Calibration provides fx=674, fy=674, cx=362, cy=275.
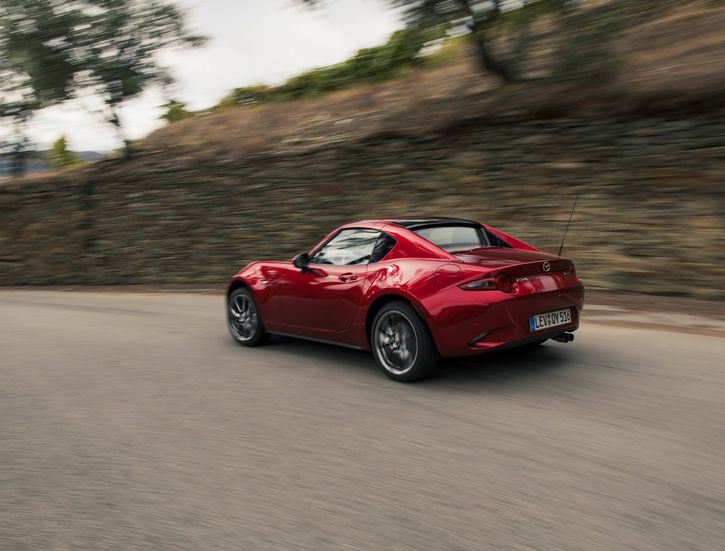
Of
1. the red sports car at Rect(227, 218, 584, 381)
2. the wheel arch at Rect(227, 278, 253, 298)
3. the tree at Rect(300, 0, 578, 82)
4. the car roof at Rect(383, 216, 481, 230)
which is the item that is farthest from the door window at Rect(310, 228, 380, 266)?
the tree at Rect(300, 0, 578, 82)

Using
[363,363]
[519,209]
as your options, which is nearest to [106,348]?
[363,363]

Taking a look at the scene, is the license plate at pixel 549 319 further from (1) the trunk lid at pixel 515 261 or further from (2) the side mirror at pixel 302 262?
(2) the side mirror at pixel 302 262

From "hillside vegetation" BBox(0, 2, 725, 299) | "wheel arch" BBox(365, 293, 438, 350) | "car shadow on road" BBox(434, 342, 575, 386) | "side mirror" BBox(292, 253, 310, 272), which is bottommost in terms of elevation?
"car shadow on road" BBox(434, 342, 575, 386)

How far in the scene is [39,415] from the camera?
5012mm

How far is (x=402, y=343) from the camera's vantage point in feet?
18.0

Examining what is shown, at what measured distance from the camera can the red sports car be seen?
5.05 m

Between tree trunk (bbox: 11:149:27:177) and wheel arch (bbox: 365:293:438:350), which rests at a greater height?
tree trunk (bbox: 11:149:27:177)

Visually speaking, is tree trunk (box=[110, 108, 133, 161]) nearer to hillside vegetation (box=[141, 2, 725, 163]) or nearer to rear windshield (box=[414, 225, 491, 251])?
hillside vegetation (box=[141, 2, 725, 163])

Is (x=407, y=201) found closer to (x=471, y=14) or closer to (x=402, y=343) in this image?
(x=471, y=14)

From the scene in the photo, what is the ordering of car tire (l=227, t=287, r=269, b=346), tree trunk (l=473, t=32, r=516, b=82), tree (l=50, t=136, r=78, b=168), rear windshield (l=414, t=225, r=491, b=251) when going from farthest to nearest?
1. tree (l=50, t=136, r=78, b=168)
2. tree trunk (l=473, t=32, r=516, b=82)
3. car tire (l=227, t=287, r=269, b=346)
4. rear windshield (l=414, t=225, r=491, b=251)

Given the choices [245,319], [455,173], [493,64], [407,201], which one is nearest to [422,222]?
[245,319]

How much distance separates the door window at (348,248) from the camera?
5.97m

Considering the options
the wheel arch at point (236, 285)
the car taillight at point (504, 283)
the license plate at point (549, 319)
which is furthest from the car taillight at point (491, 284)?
the wheel arch at point (236, 285)

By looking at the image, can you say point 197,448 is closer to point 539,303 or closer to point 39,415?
point 39,415
